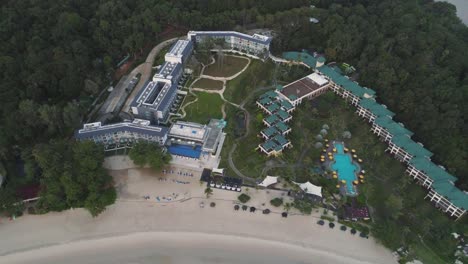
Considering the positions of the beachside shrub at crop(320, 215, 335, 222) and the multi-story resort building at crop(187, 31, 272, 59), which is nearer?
the beachside shrub at crop(320, 215, 335, 222)

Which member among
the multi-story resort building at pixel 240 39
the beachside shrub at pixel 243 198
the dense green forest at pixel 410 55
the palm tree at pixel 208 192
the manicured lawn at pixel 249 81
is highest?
the dense green forest at pixel 410 55

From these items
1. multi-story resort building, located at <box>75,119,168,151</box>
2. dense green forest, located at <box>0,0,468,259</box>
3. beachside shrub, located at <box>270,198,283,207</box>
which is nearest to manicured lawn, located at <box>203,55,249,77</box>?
dense green forest, located at <box>0,0,468,259</box>

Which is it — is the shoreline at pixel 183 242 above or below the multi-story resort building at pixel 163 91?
below

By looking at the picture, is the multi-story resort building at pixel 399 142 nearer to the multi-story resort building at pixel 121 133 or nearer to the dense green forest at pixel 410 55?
the dense green forest at pixel 410 55

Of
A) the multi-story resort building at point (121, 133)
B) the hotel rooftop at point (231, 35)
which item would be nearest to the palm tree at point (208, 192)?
the multi-story resort building at point (121, 133)

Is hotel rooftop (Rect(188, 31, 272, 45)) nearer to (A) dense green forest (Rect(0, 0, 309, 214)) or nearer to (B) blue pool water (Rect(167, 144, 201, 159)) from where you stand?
(A) dense green forest (Rect(0, 0, 309, 214))

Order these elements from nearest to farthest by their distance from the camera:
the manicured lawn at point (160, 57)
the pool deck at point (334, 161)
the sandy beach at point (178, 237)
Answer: the sandy beach at point (178, 237) < the pool deck at point (334, 161) < the manicured lawn at point (160, 57)
